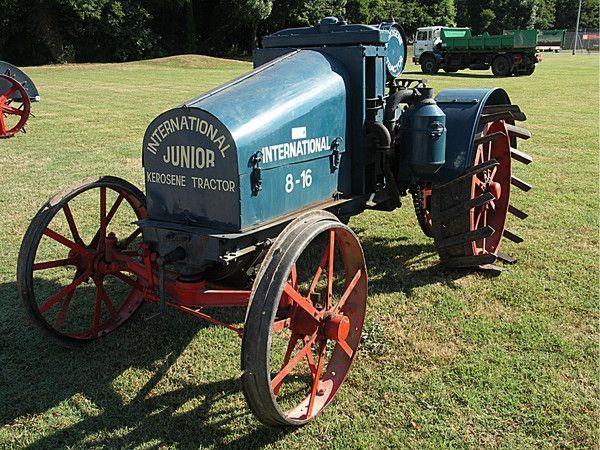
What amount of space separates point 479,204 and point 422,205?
2.02ft

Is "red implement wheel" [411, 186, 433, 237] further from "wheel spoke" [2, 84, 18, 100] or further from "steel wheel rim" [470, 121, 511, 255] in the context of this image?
"wheel spoke" [2, 84, 18, 100]

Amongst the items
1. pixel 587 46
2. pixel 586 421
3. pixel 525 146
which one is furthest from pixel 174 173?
pixel 587 46

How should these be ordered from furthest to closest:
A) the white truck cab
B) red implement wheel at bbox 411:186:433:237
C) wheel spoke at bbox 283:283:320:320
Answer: the white truck cab < red implement wheel at bbox 411:186:433:237 < wheel spoke at bbox 283:283:320:320

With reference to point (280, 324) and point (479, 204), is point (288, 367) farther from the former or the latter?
point (479, 204)

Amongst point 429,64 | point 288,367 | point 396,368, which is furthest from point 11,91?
point 429,64

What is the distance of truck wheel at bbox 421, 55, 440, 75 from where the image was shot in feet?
90.6

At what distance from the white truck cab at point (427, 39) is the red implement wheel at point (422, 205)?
25.0 metres

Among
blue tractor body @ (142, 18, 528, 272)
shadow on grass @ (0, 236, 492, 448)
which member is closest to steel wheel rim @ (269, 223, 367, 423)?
shadow on grass @ (0, 236, 492, 448)

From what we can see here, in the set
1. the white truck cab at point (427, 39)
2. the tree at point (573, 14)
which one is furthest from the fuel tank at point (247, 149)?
the tree at point (573, 14)

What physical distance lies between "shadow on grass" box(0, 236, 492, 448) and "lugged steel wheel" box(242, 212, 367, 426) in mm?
303

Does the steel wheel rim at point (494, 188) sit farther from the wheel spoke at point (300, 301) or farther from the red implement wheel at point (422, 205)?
the wheel spoke at point (300, 301)

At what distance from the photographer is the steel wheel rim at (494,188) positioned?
4875mm

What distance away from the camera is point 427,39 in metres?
28.8

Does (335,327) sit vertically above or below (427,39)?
below
